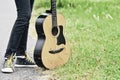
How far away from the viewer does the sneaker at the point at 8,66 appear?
602 centimetres

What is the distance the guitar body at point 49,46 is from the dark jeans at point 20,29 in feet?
0.63

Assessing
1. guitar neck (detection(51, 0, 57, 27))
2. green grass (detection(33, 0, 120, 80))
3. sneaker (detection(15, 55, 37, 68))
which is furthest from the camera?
sneaker (detection(15, 55, 37, 68))

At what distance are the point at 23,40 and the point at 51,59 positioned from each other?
0.48m

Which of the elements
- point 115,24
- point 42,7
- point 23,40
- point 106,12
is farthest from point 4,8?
point 23,40

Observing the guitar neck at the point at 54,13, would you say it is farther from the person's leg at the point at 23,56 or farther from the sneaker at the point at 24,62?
the sneaker at the point at 24,62

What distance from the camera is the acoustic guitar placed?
19.4ft

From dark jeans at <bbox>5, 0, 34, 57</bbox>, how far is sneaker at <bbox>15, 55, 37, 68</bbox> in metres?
0.05

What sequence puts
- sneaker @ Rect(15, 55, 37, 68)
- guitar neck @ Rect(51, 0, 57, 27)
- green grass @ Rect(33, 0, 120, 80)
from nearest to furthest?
green grass @ Rect(33, 0, 120, 80) < guitar neck @ Rect(51, 0, 57, 27) < sneaker @ Rect(15, 55, 37, 68)

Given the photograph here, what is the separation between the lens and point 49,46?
19.7ft

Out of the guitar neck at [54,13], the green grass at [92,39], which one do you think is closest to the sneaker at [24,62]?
the green grass at [92,39]

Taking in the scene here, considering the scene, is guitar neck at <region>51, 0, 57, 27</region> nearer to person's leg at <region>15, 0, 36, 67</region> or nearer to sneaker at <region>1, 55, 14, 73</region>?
person's leg at <region>15, 0, 36, 67</region>

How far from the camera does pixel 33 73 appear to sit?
6.02 m

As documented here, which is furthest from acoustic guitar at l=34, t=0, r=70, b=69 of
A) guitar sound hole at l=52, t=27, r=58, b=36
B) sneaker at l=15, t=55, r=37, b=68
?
sneaker at l=15, t=55, r=37, b=68

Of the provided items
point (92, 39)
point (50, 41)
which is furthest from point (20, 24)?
point (92, 39)
